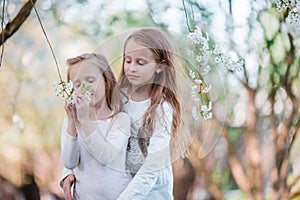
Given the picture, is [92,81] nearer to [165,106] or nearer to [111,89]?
[111,89]

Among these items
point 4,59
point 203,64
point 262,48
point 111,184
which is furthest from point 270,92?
point 4,59

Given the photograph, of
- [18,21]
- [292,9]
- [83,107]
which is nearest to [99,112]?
[83,107]

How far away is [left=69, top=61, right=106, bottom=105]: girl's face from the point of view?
1.17 metres

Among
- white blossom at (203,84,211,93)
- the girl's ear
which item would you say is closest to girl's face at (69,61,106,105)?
the girl's ear

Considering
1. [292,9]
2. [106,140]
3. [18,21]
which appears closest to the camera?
[106,140]

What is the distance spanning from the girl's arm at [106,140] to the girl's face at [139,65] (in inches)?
3.5

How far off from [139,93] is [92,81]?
0.09 m

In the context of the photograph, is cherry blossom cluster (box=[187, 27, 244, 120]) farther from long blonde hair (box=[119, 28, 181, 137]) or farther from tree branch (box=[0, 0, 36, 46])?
tree branch (box=[0, 0, 36, 46])

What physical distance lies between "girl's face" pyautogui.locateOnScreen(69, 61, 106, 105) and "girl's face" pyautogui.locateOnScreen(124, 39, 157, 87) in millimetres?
54

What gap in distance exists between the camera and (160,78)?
1.19 meters

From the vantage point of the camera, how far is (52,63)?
4.07 ft

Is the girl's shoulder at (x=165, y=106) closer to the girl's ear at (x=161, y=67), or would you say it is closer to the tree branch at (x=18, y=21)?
the girl's ear at (x=161, y=67)

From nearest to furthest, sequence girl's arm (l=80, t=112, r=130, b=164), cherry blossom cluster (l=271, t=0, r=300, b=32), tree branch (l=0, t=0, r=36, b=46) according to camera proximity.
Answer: girl's arm (l=80, t=112, r=130, b=164)
tree branch (l=0, t=0, r=36, b=46)
cherry blossom cluster (l=271, t=0, r=300, b=32)

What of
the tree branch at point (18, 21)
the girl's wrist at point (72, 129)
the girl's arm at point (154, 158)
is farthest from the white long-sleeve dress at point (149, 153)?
the tree branch at point (18, 21)
